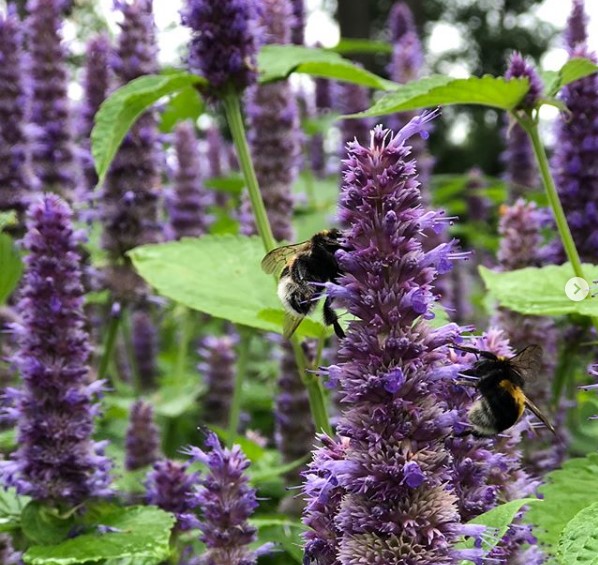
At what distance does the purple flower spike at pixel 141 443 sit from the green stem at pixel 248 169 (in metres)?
1.38

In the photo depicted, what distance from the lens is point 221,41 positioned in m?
3.41

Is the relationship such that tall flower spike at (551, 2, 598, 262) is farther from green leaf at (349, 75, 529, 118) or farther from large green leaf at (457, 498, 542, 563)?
large green leaf at (457, 498, 542, 563)

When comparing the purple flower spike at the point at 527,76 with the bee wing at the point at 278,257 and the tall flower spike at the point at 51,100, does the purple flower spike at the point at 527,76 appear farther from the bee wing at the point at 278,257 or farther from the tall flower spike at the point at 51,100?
the tall flower spike at the point at 51,100

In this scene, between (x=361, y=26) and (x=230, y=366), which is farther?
(x=361, y=26)

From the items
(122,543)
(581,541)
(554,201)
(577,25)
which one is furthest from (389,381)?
(577,25)

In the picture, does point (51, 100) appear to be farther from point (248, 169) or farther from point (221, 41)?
point (248, 169)

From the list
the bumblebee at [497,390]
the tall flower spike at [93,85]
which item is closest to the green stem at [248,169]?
the bumblebee at [497,390]

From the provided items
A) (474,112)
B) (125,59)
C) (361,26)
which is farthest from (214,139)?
(474,112)

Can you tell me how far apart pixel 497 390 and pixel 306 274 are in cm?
70

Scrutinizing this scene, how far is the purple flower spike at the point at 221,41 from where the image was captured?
340cm

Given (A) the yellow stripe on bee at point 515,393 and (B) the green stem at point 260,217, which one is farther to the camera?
(B) the green stem at point 260,217

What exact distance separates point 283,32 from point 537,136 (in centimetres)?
231

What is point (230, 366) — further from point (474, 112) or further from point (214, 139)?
point (474, 112)

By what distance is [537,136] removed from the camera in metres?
3.03
